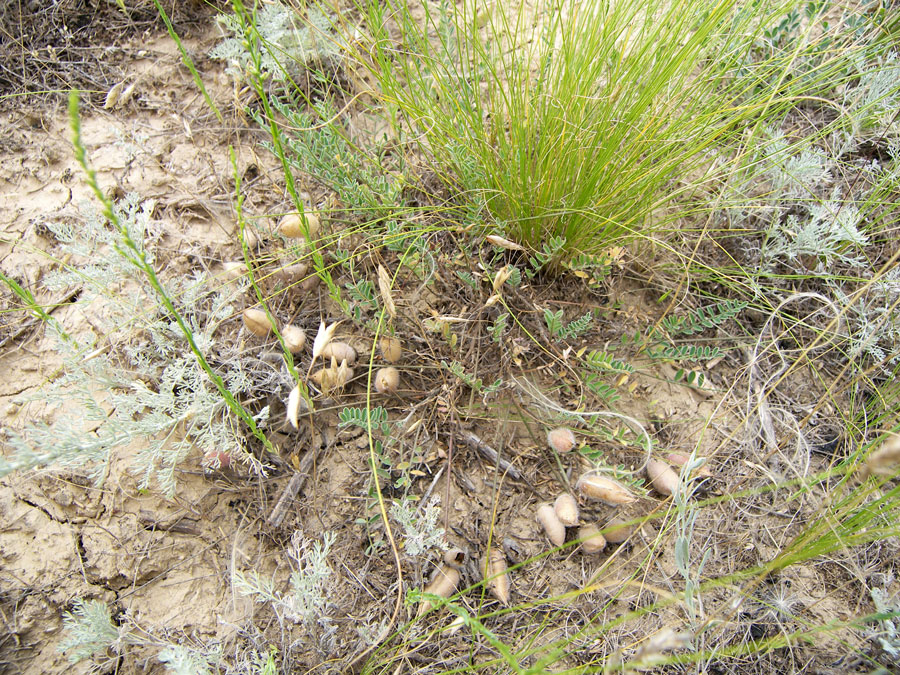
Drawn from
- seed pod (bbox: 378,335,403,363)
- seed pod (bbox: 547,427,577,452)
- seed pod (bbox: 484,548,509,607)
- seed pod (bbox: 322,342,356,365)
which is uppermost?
seed pod (bbox: 378,335,403,363)

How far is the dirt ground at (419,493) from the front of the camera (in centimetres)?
139

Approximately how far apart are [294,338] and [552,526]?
3.10 ft

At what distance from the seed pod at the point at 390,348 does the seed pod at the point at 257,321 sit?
1.19 feet

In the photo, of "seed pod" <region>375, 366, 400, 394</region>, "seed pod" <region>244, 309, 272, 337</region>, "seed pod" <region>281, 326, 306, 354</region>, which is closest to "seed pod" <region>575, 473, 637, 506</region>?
"seed pod" <region>375, 366, 400, 394</region>

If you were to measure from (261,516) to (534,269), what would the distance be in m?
1.12

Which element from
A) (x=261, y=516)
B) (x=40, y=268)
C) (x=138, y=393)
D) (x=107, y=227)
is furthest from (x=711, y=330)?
(x=40, y=268)

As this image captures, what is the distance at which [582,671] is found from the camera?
1248mm

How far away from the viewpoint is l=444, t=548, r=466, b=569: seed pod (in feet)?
4.71

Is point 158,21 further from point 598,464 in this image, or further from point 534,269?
point 598,464

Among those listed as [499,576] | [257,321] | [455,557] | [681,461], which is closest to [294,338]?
[257,321]

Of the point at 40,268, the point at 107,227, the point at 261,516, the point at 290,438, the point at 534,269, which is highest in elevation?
the point at 534,269

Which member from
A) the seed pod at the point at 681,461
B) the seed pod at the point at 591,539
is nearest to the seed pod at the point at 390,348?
the seed pod at the point at 591,539

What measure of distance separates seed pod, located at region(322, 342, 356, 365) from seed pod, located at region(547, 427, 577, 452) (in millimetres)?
647

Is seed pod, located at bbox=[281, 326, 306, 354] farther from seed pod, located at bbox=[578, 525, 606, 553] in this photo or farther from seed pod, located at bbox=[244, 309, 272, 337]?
seed pod, located at bbox=[578, 525, 606, 553]
